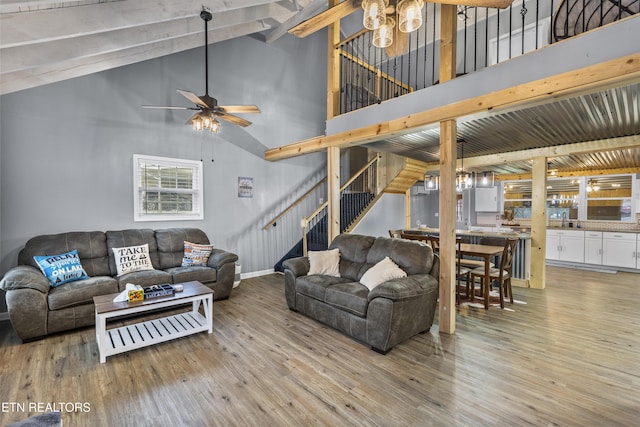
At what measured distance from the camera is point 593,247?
267 inches

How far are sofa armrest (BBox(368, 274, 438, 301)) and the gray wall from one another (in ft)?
12.3

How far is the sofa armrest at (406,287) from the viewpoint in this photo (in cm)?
285

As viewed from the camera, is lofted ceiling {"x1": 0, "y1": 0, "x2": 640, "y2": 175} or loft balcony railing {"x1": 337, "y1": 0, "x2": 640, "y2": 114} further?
loft balcony railing {"x1": 337, "y1": 0, "x2": 640, "y2": 114}

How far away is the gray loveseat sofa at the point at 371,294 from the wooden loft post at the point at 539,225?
303 cm

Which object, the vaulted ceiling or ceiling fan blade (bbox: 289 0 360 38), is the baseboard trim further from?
ceiling fan blade (bbox: 289 0 360 38)

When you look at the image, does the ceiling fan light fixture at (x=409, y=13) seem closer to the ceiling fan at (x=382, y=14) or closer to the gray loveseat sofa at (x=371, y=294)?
the ceiling fan at (x=382, y=14)

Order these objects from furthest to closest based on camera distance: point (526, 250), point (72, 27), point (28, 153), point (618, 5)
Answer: point (526, 250), point (28, 153), point (72, 27), point (618, 5)

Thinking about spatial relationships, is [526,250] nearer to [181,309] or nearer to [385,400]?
[385,400]

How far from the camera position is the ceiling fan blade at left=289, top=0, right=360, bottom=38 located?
187 centimetres

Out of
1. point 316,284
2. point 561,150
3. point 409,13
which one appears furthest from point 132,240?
point 561,150

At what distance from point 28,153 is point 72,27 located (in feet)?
7.58

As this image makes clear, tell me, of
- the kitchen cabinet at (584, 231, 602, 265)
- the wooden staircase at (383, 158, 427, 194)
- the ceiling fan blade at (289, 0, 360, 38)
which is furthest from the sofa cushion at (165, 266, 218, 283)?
the kitchen cabinet at (584, 231, 602, 265)

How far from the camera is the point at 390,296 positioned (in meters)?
2.82

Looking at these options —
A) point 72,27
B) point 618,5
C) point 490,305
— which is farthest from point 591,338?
point 72,27
